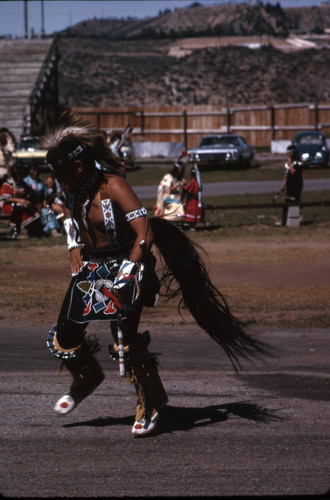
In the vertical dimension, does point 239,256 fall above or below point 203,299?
below

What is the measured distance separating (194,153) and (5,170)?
19.9 m

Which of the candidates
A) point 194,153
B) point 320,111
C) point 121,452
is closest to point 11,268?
point 121,452

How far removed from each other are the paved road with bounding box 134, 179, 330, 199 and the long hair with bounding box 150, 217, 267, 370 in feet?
65.2

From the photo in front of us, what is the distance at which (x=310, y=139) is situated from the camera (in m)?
38.4

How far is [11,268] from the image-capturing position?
13766 mm

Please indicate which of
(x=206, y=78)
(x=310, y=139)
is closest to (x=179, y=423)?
(x=310, y=139)

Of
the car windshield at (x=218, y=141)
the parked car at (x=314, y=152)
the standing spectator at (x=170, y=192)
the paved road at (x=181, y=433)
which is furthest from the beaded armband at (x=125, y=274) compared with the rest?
the car windshield at (x=218, y=141)

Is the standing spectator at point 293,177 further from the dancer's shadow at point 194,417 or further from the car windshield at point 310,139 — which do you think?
the car windshield at point 310,139

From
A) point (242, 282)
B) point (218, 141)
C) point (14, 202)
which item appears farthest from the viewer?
point (218, 141)

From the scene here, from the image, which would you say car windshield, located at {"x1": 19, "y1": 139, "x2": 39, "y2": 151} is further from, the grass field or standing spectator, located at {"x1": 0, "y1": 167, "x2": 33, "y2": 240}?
standing spectator, located at {"x1": 0, "y1": 167, "x2": 33, "y2": 240}

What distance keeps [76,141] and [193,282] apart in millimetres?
1248

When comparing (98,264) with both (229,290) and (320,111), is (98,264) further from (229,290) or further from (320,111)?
(320,111)

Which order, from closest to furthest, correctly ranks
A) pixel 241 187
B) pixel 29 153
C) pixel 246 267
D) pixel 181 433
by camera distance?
pixel 181 433 < pixel 246 267 < pixel 241 187 < pixel 29 153

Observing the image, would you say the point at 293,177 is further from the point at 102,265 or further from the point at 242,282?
the point at 102,265
